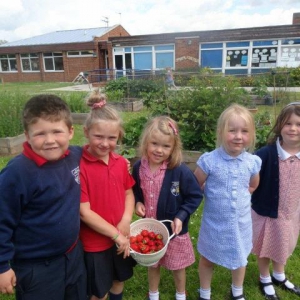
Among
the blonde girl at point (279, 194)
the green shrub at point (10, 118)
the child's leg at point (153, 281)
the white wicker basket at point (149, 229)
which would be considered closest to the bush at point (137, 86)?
the green shrub at point (10, 118)

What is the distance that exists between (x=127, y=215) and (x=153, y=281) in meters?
0.74

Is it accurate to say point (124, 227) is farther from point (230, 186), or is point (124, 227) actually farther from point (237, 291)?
point (237, 291)

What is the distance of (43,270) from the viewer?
1684 mm

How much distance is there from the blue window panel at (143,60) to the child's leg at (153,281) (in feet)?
76.1

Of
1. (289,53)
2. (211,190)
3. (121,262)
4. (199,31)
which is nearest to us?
(121,262)

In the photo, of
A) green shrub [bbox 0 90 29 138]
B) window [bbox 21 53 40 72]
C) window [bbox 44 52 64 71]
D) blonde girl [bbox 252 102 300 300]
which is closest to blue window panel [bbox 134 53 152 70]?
window [bbox 44 52 64 71]

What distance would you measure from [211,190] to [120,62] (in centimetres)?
2469

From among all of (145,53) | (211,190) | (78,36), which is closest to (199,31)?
(145,53)

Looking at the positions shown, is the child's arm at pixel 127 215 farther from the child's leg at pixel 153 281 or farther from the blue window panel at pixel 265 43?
the blue window panel at pixel 265 43

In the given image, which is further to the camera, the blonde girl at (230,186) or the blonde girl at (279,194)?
the blonde girl at (279,194)

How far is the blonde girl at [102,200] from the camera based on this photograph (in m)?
1.88

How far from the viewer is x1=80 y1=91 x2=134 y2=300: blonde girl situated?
1.88 m

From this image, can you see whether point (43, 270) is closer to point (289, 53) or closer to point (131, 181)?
point (131, 181)

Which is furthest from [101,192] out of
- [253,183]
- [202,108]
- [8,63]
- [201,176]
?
[8,63]
